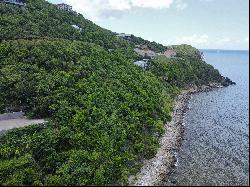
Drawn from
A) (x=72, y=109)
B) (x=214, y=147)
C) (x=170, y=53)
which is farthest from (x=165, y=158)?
(x=170, y=53)

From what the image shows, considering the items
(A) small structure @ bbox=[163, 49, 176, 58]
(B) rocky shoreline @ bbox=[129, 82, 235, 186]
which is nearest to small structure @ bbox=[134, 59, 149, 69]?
(B) rocky shoreline @ bbox=[129, 82, 235, 186]

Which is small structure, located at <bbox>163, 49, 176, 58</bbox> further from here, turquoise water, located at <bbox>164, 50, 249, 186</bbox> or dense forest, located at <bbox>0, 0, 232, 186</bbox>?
dense forest, located at <bbox>0, 0, 232, 186</bbox>

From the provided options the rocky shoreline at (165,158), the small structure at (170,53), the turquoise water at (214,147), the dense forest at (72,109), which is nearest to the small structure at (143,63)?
the dense forest at (72,109)

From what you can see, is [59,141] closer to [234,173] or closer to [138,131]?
[138,131]

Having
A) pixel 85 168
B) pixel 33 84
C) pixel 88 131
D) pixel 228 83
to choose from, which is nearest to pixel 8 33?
pixel 33 84

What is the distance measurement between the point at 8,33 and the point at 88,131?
35.6 m

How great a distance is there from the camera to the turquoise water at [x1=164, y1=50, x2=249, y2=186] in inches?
1742

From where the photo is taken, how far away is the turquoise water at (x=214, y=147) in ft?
145

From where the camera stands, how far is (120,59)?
82125 millimetres

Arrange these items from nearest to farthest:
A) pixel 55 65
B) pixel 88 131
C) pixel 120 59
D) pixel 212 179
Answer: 1. pixel 212 179
2. pixel 88 131
3. pixel 55 65
4. pixel 120 59

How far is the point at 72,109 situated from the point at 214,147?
2178 cm

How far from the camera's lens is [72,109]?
50.0m

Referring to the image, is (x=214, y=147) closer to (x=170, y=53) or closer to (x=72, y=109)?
(x=72, y=109)

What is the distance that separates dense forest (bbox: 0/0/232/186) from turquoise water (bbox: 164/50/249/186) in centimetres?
514
